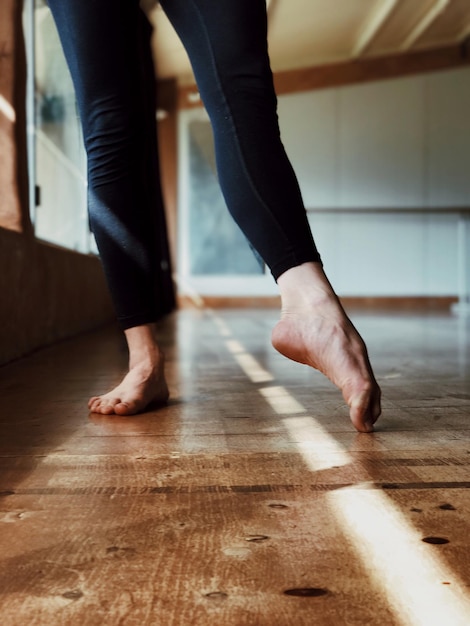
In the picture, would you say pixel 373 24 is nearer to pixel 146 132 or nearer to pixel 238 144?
pixel 146 132

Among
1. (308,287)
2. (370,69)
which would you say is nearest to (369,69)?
(370,69)

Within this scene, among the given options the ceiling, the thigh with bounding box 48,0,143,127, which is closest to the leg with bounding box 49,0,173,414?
the thigh with bounding box 48,0,143,127

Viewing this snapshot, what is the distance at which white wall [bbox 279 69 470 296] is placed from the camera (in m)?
8.37

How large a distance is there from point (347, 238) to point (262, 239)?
7595mm

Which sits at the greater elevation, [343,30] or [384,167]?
[343,30]

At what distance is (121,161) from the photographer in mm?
1167

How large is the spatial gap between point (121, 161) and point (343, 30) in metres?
6.87

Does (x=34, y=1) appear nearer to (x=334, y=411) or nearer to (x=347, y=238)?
(x=334, y=411)

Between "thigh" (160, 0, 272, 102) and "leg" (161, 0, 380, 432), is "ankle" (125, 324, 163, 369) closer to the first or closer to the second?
"leg" (161, 0, 380, 432)

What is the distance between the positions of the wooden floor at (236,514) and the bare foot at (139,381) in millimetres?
32

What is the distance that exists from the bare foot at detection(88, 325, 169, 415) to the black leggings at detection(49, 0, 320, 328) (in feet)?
0.11

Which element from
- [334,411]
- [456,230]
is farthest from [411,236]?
[334,411]

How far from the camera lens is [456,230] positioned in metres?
8.51

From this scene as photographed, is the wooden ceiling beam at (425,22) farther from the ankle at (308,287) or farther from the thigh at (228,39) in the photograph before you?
the ankle at (308,287)
